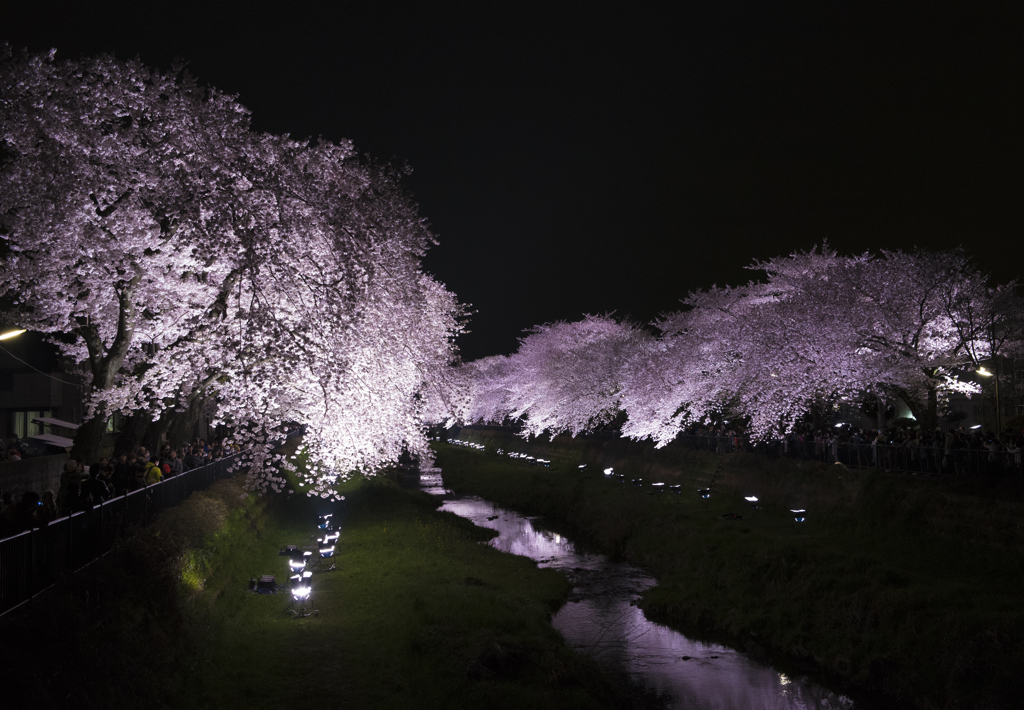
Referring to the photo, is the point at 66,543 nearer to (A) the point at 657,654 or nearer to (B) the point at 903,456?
(A) the point at 657,654

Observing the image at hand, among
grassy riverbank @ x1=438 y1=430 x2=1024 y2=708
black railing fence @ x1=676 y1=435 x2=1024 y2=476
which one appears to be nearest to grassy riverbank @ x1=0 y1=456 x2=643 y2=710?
grassy riverbank @ x1=438 y1=430 x2=1024 y2=708

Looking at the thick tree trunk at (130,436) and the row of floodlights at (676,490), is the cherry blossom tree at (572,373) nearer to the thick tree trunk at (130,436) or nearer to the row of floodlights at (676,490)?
the row of floodlights at (676,490)

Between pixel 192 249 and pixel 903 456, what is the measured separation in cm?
1883

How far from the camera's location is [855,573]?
1652cm

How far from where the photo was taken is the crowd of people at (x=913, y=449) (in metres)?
16.7

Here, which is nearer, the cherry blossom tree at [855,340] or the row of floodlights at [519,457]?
the cherry blossom tree at [855,340]

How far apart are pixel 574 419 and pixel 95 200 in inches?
1366

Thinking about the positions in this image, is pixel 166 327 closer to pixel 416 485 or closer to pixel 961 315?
pixel 961 315

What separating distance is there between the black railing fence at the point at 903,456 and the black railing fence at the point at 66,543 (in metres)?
18.1

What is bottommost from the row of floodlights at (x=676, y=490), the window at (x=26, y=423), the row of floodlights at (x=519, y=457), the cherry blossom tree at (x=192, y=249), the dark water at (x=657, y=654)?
the dark water at (x=657, y=654)

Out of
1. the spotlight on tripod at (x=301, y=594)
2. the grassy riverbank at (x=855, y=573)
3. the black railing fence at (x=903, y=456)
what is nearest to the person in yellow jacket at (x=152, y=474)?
the spotlight on tripod at (x=301, y=594)

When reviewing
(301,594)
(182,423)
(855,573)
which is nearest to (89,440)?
(182,423)

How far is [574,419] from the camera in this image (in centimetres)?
4547

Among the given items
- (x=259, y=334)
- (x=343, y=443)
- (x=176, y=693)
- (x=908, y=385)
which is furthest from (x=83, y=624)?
(x=908, y=385)
